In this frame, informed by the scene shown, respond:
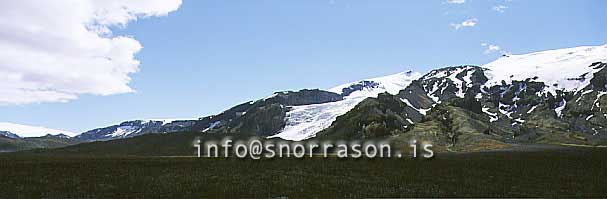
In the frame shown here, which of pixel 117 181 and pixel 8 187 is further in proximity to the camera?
pixel 117 181

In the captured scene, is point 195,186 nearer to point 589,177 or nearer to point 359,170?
point 359,170

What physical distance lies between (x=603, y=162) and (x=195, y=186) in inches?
1887

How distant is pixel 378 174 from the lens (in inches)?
2062

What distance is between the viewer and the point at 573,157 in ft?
227

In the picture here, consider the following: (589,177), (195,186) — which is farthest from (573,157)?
(195,186)

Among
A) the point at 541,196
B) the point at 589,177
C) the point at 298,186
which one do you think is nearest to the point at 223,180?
the point at 298,186

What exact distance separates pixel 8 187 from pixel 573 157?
61908 millimetres

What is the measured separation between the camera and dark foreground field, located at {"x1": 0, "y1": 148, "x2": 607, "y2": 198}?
4012cm

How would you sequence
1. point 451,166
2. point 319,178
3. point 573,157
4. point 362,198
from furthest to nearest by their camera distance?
point 573,157
point 451,166
point 319,178
point 362,198

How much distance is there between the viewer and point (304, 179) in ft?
156

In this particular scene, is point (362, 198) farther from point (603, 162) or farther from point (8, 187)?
point (603, 162)

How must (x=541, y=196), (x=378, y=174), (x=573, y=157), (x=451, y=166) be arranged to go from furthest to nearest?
(x=573, y=157) < (x=451, y=166) < (x=378, y=174) < (x=541, y=196)

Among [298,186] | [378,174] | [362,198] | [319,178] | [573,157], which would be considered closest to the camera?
[362,198]

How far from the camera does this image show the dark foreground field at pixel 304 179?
4012 centimetres
